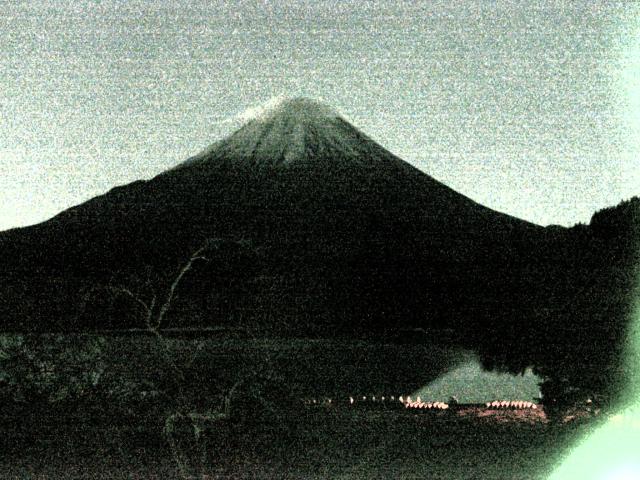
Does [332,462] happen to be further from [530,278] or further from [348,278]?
[348,278]

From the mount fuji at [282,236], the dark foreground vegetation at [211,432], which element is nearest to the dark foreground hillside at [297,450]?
the dark foreground vegetation at [211,432]

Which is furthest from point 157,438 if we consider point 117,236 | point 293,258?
point 117,236

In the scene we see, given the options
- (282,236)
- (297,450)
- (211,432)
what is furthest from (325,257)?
(297,450)

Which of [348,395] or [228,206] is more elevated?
[228,206]

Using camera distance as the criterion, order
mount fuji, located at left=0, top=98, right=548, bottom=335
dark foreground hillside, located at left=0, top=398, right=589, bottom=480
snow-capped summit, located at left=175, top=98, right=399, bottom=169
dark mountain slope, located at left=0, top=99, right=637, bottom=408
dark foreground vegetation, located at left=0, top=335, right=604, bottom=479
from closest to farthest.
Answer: dark foreground hillside, located at left=0, top=398, right=589, bottom=480 → dark foreground vegetation, located at left=0, top=335, right=604, bottom=479 → dark mountain slope, located at left=0, top=99, right=637, bottom=408 → mount fuji, located at left=0, top=98, right=548, bottom=335 → snow-capped summit, located at left=175, top=98, right=399, bottom=169

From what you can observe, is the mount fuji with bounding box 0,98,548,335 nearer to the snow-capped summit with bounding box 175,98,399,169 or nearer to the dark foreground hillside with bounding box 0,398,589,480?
the snow-capped summit with bounding box 175,98,399,169

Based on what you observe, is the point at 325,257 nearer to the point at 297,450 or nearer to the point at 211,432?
the point at 211,432

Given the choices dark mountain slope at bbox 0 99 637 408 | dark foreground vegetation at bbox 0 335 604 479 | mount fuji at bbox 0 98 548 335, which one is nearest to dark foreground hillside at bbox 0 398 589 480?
dark foreground vegetation at bbox 0 335 604 479

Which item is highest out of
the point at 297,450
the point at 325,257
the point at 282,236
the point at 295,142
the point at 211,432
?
the point at 295,142
